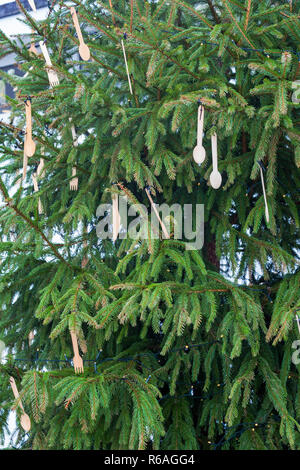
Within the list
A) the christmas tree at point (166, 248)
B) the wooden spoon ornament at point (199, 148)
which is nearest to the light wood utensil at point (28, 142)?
the christmas tree at point (166, 248)

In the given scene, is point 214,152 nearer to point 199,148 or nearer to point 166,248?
point 199,148

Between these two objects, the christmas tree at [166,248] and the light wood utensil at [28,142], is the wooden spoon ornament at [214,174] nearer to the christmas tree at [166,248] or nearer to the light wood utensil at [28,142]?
the christmas tree at [166,248]

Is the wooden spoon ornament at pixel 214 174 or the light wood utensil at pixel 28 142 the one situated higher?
the light wood utensil at pixel 28 142

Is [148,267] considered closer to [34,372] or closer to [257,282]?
[34,372]

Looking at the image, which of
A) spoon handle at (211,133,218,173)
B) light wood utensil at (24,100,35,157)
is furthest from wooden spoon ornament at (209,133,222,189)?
light wood utensil at (24,100,35,157)

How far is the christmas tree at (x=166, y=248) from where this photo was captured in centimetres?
202

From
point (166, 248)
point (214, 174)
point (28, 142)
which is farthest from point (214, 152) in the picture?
point (28, 142)

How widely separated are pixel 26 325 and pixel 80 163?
883 mm

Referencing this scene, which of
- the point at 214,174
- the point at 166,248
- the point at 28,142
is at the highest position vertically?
the point at 28,142

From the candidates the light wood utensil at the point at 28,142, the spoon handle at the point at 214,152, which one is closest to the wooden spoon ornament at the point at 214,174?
the spoon handle at the point at 214,152

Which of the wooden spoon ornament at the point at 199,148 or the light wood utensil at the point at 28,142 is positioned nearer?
the wooden spoon ornament at the point at 199,148

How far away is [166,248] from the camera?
6.79 feet

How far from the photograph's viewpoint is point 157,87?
7.90 ft

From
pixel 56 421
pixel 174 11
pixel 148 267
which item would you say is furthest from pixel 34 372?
pixel 174 11
